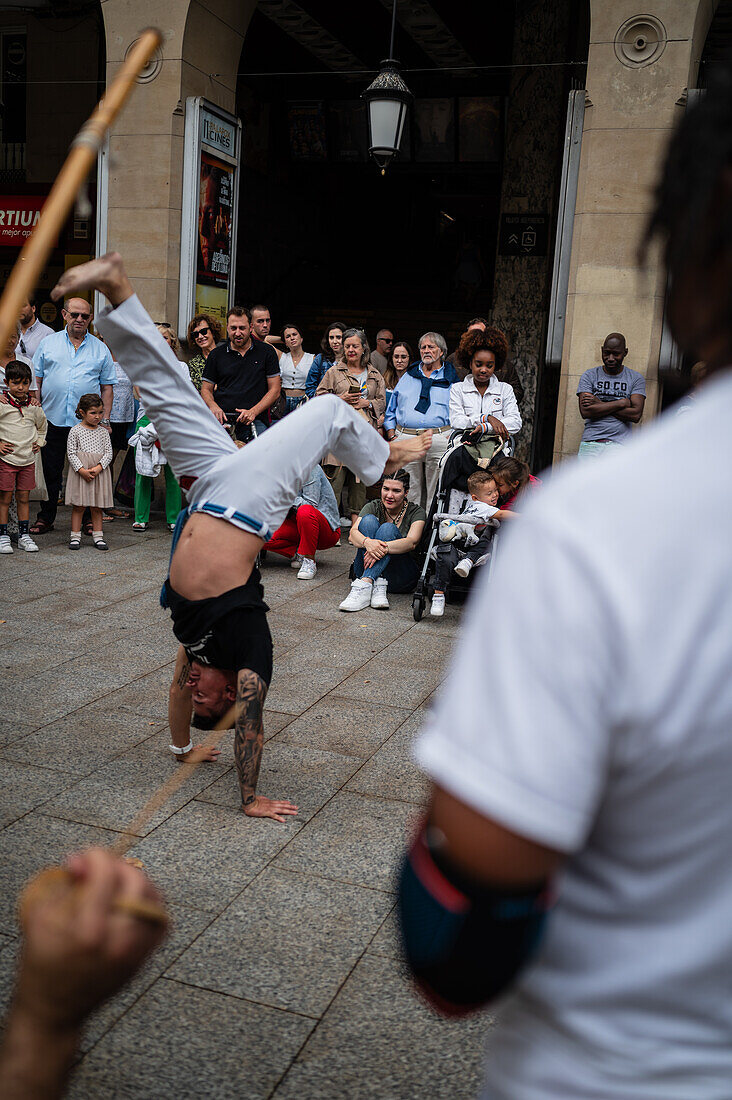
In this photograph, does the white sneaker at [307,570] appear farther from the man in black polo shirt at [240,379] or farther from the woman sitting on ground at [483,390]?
the woman sitting on ground at [483,390]

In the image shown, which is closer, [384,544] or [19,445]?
→ [384,544]

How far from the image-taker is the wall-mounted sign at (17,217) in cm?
1595

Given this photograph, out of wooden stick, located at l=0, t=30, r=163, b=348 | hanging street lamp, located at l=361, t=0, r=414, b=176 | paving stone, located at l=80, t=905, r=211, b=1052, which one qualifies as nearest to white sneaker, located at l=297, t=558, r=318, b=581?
hanging street lamp, located at l=361, t=0, r=414, b=176

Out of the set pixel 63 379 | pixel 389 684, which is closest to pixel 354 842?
pixel 389 684

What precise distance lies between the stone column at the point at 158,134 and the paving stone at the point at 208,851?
8207 mm

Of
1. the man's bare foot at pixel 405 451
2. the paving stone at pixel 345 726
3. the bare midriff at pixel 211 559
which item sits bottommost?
the paving stone at pixel 345 726

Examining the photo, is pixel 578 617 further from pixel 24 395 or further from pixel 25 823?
pixel 24 395

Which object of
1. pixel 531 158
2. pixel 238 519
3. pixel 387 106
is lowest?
pixel 238 519

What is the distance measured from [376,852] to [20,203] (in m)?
15.2

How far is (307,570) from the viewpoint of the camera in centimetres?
862

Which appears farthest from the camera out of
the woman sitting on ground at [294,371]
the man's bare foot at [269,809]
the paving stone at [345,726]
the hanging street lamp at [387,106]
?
the woman sitting on ground at [294,371]

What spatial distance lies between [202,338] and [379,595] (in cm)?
390

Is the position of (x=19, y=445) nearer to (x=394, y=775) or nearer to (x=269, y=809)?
(x=394, y=775)

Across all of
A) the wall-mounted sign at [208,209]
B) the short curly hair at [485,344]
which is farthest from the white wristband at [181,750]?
the wall-mounted sign at [208,209]
